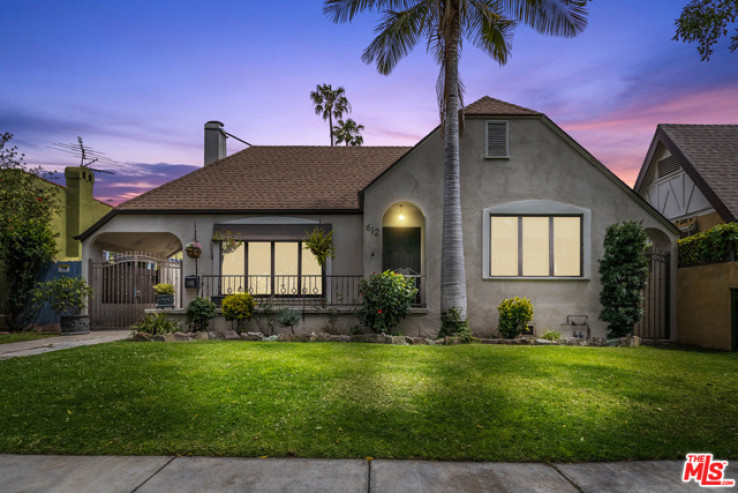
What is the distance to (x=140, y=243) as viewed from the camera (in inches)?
667

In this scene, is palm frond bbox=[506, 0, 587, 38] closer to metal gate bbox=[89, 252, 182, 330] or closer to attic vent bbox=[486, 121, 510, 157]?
attic vent bbox=[486, 121, 510, 157]

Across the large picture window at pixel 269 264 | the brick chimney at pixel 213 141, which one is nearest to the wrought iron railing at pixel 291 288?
the large picture window at pixel 269 264

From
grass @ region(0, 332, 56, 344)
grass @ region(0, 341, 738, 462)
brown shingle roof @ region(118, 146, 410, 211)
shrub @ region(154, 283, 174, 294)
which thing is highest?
brown shingle roof @ region(118, 146, 410, 211)

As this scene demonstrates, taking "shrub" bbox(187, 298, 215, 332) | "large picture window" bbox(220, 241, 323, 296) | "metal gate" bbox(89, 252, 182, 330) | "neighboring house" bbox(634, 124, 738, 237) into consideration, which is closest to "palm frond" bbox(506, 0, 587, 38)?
"neighboring house" bbox(634, 124, 738, 237)

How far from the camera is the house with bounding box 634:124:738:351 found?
1045 cm

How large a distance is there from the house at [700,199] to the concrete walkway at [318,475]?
826 cm

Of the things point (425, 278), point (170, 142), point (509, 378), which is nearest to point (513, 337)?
point (425, 278)

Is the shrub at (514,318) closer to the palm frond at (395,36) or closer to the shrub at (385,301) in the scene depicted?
the shrub at (385,301)

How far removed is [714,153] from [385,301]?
1343 centimetres

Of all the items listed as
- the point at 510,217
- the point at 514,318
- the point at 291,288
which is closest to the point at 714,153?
the point at 510,217

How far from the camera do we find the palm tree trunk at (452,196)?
442 inches

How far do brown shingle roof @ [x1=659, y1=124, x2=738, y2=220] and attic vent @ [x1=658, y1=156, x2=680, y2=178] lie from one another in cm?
75

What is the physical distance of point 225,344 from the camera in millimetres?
10148

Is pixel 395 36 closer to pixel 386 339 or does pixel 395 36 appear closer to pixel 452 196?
pixel 452 196
